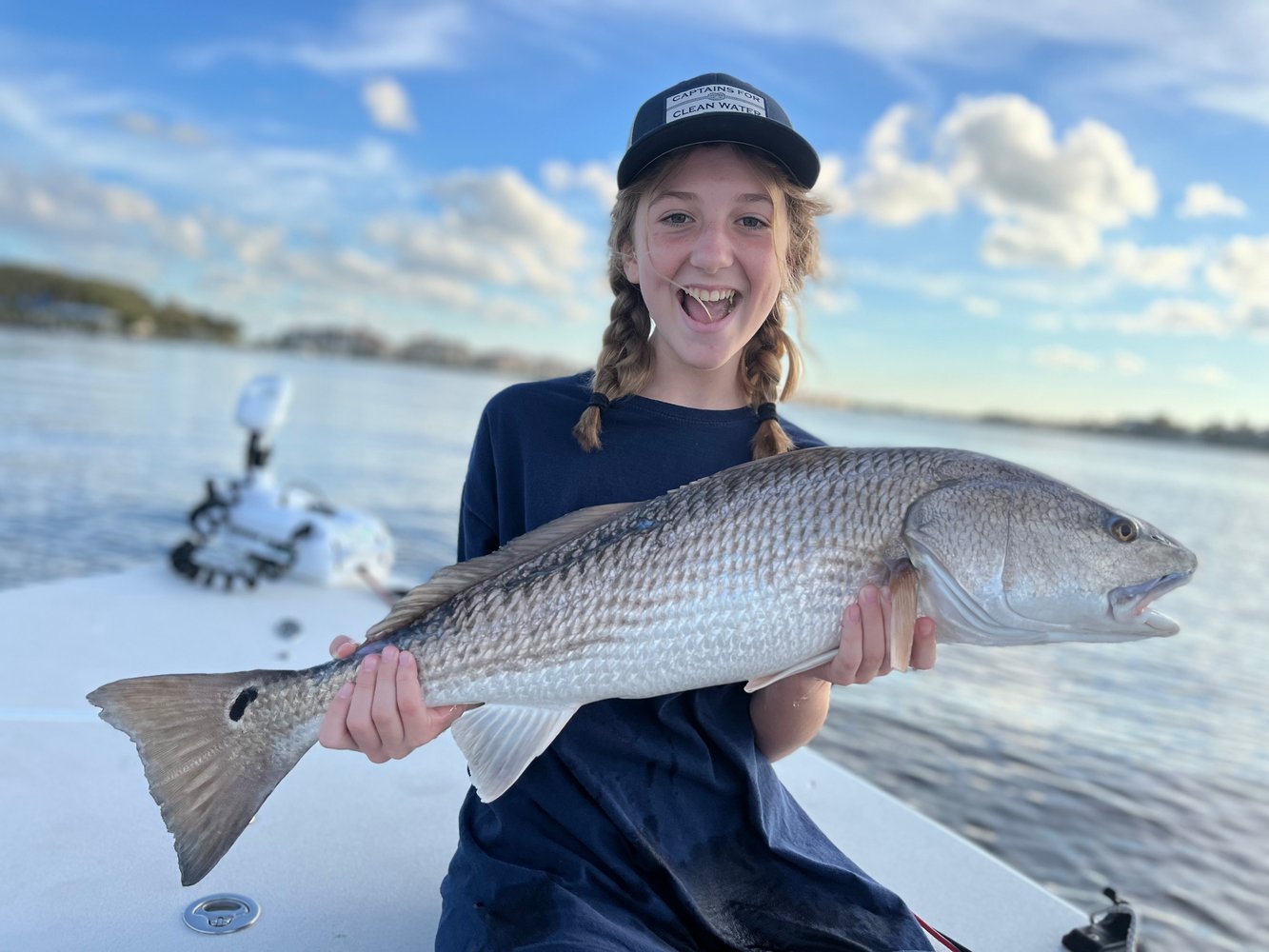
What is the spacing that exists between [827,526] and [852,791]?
2.58m

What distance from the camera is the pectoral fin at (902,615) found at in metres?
2.46

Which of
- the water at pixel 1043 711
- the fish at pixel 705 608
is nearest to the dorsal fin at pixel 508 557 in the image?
the fish at pixel 705 608

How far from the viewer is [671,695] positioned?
2.71 m

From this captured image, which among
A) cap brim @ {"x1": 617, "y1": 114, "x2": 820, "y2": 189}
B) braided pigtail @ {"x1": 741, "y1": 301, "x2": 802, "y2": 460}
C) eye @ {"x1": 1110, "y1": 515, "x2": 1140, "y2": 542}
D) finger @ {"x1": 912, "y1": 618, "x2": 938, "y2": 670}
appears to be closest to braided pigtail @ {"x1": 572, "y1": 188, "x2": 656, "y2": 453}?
cap brim @ {"x1": 617, "y1": 114, "x2": 820, "y2": 189}

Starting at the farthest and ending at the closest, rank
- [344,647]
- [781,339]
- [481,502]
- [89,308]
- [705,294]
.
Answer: [89,308]
[781,339]
[481,502]
[705,294]
[344,647]

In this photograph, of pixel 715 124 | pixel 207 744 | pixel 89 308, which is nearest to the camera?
pixel 207 744

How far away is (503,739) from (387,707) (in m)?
0.32

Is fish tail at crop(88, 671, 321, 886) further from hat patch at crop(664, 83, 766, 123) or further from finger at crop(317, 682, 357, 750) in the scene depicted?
hat patch at crop(664, 83, 766, 123)

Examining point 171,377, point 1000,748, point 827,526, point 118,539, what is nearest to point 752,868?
point 827,526

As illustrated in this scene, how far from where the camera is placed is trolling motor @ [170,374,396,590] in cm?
709

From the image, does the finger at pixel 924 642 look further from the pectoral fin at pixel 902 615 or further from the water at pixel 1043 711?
the water at pixel 1043 711

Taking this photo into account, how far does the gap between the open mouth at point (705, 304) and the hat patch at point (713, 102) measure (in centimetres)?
53

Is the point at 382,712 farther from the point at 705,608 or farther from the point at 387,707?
the point at 705,608

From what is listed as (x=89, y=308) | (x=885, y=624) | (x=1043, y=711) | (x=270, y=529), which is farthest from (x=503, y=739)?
(x=89, y=308)
